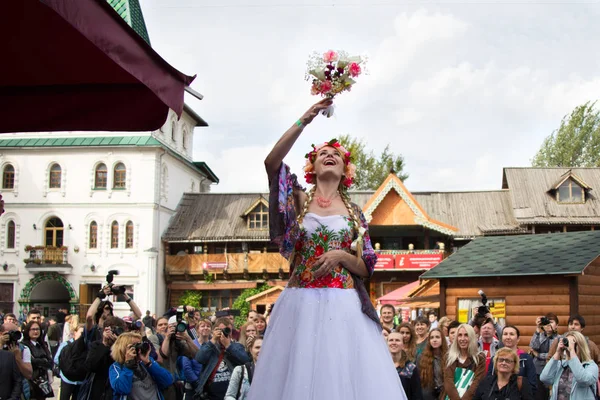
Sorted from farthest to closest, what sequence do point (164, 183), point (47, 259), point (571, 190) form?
point (164, 183) < point (47, 259) < point (571, 190)

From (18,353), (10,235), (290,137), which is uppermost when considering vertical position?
(290,137)

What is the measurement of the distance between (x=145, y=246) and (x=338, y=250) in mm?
33013

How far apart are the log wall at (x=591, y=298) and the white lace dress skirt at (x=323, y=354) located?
1227 centimetres

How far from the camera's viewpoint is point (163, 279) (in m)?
37.0

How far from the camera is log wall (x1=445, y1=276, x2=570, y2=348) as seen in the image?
A: 15008mm

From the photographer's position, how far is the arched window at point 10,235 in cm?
3700

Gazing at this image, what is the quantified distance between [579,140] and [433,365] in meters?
42.0

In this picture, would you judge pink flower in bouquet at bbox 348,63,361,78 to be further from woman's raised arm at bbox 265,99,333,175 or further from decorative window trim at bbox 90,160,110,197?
decorative window trim at bbox 90,160,110,197

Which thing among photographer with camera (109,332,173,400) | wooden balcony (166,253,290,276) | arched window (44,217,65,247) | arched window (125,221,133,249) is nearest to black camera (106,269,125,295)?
photographer with camera (109,332,173,400)

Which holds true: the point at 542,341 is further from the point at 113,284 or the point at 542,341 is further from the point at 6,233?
the point at 6,233

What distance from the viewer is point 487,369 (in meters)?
6.96

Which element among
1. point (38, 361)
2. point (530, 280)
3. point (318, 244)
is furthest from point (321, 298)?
point (530, 280)

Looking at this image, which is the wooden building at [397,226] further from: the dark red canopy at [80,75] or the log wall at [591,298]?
the dark red canopy at [80,75]

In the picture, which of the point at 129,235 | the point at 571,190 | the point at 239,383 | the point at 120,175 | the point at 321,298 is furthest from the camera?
the point at 120,175
